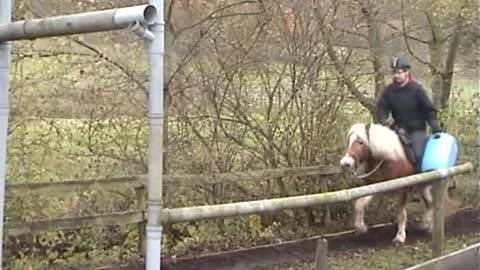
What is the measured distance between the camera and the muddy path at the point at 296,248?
27.5 ft

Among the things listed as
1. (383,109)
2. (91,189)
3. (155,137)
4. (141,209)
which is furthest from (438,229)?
(155,137)

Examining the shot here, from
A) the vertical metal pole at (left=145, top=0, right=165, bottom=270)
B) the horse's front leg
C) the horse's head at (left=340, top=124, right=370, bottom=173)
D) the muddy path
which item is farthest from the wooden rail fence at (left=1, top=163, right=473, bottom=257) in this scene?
the vertical metal pole at (left=145, top=0, right=165, bottom=270)

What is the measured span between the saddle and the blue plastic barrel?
16 centimetres

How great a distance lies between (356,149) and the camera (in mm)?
9102

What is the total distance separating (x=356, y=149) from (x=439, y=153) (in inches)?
35.4

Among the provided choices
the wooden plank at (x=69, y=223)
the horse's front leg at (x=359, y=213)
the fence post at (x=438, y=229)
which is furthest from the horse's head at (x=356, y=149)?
the wooden plank at (x=69, y=223)

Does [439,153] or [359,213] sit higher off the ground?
[439,153]

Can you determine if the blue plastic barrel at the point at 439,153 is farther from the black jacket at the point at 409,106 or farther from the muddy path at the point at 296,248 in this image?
the muddy path at the point at 296,248

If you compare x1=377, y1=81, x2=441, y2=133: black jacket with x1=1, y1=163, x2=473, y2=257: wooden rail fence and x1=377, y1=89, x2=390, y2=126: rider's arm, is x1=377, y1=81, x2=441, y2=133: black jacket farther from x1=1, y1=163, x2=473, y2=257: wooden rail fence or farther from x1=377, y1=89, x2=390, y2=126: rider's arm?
x1=1, y1=163, x2=473, y2=257: wooden rail fence

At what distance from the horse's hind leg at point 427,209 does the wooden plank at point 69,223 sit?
336 centimetres

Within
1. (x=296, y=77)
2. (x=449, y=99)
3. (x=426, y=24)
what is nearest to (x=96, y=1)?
(x=296, y=77)

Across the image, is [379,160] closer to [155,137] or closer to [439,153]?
[439,153]

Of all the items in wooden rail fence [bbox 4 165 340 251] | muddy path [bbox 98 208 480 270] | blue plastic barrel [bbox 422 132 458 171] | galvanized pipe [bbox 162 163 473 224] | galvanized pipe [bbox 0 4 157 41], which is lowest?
muddy path [bbox 98 208 480 270]

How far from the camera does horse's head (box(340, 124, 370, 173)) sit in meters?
8.91
